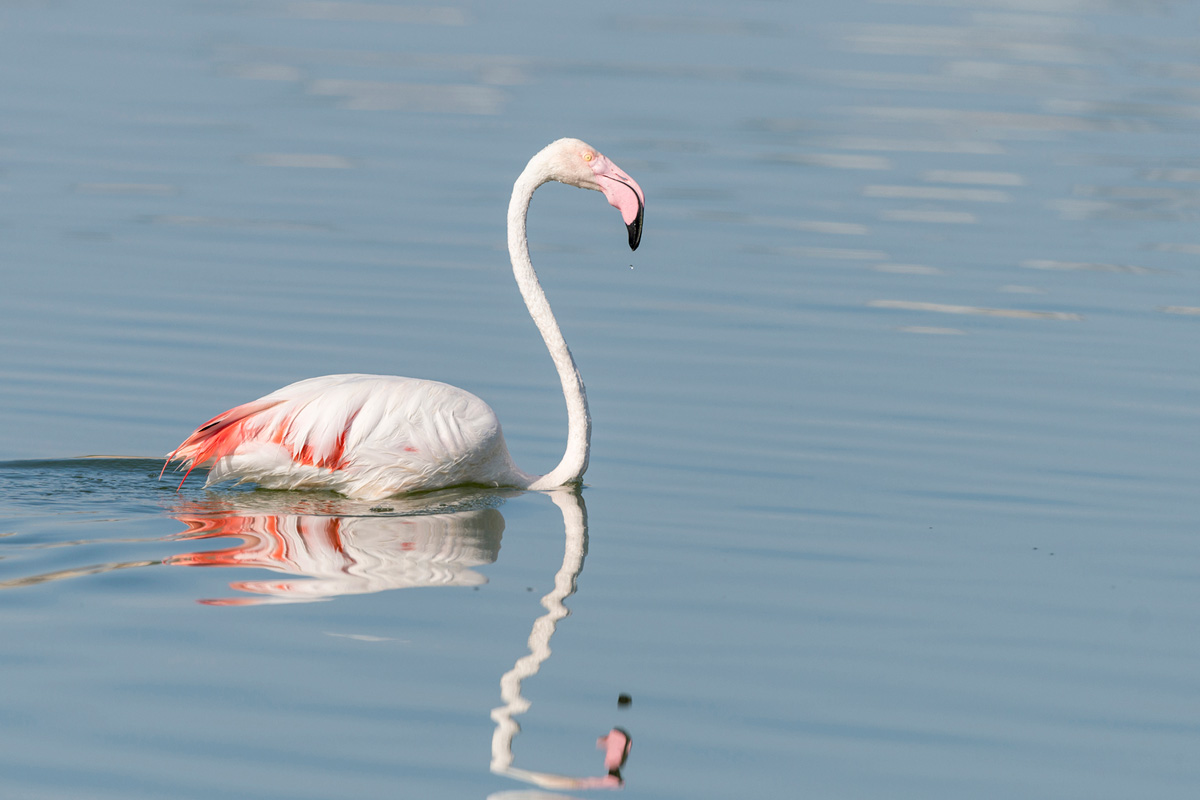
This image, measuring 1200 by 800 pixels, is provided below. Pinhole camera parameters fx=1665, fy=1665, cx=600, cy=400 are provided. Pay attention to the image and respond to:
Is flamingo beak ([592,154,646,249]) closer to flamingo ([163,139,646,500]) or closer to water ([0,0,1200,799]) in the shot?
flamingo ([163,139,646,500])

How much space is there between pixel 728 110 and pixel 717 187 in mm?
3507

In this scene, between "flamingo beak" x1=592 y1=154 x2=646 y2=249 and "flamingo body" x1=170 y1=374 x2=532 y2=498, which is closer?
"flamingo body" x1=170 y1=374 x2=532 y2=498

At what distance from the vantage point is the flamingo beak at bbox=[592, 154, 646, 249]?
8578mm

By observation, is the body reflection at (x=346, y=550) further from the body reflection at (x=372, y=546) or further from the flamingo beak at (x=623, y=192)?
the flamingo beak at (x=623, y=192)

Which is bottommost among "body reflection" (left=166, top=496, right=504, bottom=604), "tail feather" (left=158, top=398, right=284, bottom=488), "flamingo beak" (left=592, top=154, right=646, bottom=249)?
"body reflection" (left=166, top=496, right=504, bottom=604)

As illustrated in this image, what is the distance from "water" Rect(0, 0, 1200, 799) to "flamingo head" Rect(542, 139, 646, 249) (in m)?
1.39

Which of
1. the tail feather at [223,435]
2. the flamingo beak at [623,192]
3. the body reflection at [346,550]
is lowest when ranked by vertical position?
the body reflection at [346,550]

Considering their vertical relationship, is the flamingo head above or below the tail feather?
above

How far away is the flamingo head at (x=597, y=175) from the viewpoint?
338 inches

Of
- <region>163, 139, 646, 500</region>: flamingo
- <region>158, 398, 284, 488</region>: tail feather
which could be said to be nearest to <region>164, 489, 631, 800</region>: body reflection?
<region>163, 139, 646, 500</region>: flamingo

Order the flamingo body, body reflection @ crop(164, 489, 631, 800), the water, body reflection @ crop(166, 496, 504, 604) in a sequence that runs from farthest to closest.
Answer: the flamingo body, body reflection @ crop(166, 496, 504, 604), body reflection @ crop(164, 489, 631, 800), the water

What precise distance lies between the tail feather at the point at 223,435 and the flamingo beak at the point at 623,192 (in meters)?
2.02

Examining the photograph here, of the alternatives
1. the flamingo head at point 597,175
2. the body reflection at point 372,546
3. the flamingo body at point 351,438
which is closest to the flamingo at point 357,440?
the flamingo body at point 351,438

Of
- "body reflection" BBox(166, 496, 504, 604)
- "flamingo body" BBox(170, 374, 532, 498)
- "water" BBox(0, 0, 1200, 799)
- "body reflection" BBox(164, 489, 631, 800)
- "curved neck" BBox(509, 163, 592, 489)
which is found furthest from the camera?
"curved neck" BBox(509, 163, 592, 489)
